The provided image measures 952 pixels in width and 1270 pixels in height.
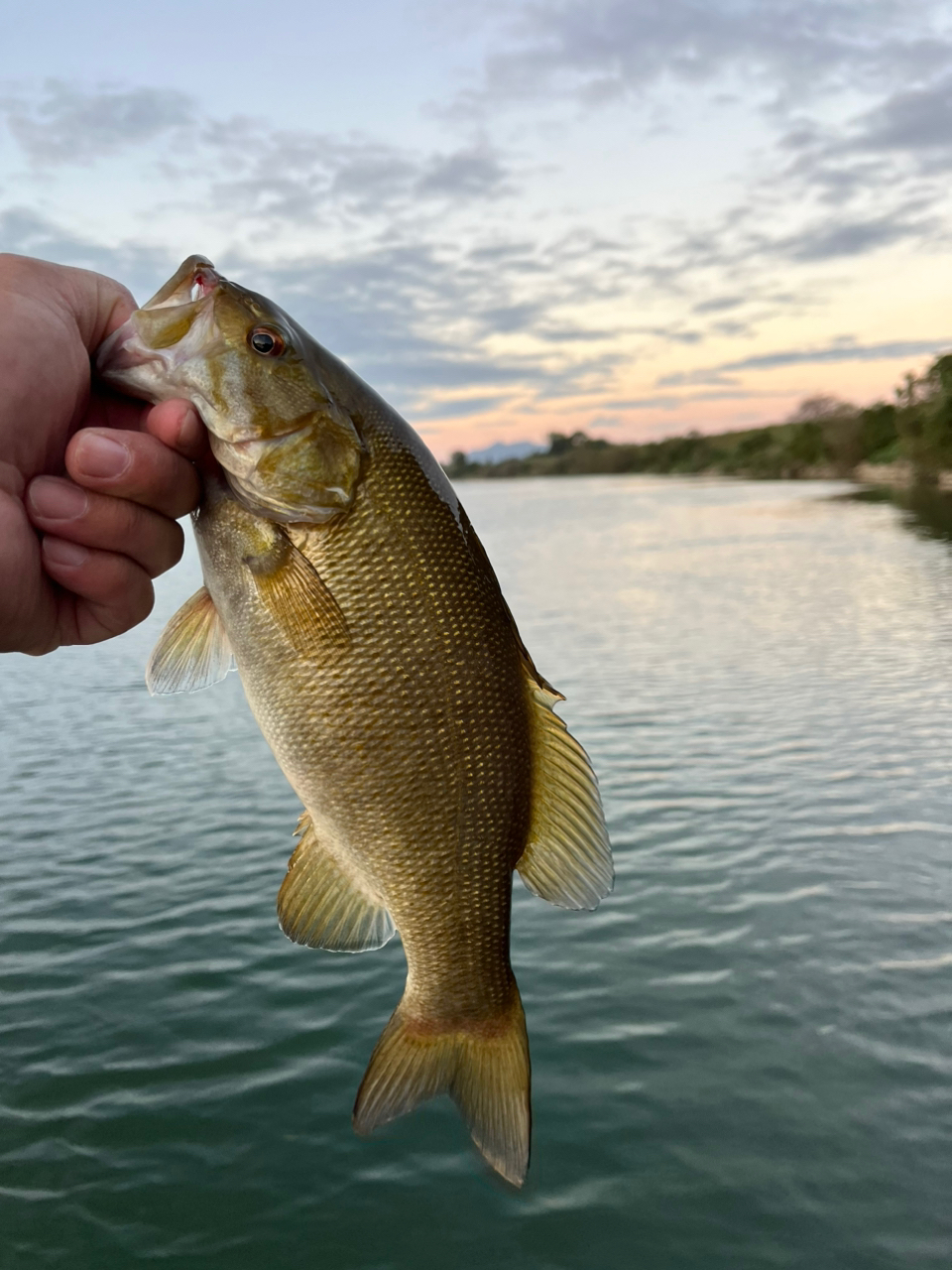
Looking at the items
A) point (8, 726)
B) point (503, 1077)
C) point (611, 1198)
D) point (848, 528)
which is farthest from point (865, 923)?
point (848, 528)

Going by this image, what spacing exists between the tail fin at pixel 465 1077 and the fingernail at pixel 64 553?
169 centimetres

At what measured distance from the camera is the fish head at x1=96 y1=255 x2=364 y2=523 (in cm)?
270

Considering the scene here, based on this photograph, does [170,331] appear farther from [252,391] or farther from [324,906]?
[324,906]

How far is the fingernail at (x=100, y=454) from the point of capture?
2.91 m

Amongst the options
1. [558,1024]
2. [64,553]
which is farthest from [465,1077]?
[558,1024]

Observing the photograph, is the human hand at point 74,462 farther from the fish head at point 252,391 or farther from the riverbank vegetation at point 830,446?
the riverbank vegetation at point 830,446

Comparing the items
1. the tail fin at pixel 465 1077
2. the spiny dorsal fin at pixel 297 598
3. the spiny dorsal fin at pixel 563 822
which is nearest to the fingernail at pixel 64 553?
the spiny dorsal fin at pixel 297 598

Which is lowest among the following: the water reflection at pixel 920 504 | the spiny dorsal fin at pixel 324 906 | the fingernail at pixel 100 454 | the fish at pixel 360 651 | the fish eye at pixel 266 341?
the water reflection at pixel 920 504

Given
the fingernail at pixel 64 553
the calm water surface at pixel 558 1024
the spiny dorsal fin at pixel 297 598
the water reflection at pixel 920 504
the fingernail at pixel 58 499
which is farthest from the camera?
the water reflection at pixel 920 504

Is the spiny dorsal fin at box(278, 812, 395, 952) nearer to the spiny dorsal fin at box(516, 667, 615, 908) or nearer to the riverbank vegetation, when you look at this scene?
the spiny dorsal fin at box(516, 667, 615, 908)

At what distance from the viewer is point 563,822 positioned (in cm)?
300

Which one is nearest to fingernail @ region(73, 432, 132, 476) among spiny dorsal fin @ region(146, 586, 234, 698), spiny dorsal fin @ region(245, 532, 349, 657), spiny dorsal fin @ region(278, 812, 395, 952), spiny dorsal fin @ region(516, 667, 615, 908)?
spiny dorsal fin @ region(146, 586, 234, 698)

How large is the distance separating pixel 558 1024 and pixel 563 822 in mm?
5787

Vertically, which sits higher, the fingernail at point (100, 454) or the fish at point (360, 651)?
the fingernail at point (100, 454)
